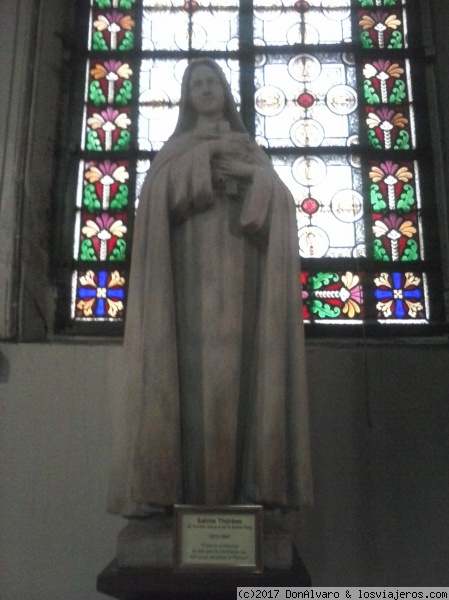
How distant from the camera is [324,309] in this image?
14.4 ft

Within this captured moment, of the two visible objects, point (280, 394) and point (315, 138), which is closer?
point (280, 394)

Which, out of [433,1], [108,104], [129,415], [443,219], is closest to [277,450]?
[129,415]

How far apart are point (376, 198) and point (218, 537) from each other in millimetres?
2827

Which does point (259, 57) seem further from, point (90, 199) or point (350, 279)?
point (350, 279)

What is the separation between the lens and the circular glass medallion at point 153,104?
15.9ft

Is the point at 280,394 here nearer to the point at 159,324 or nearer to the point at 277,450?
the point at 277,450

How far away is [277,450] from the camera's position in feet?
8.18

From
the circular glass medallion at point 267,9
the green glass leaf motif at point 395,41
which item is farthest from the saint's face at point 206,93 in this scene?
the green glass leaf motif at point 395,41

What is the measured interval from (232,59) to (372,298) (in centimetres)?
183

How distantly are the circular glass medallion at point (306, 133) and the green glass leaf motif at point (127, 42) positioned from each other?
4.10 feet

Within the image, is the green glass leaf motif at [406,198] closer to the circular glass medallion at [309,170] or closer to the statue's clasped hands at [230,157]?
the circular glass medallion at [309,170]

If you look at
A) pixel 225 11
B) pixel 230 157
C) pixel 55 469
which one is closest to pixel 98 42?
pixel 225 11

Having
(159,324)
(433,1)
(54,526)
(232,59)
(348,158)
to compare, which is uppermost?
(433,1)

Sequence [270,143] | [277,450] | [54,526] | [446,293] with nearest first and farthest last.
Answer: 1. [277,450]
2. [54,526]
3. [446,293]
4. [270,143]
